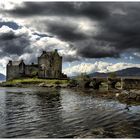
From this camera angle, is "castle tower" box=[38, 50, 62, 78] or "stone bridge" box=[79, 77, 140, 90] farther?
"castle tower" box=[38, 50, 62, 78]

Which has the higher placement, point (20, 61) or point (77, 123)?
Result: point (20, 61)

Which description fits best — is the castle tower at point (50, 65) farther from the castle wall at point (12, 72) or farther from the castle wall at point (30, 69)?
the castle wall at point (12, 72)

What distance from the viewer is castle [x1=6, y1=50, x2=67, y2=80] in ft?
540

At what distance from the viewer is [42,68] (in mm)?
167625

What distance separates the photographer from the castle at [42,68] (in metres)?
164

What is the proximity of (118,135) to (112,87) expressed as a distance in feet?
264

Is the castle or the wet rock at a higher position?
the castle

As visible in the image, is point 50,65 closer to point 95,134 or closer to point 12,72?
point 12,72

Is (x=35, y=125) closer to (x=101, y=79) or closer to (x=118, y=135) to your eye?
(x=118, y=135)

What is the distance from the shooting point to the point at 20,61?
569 ft

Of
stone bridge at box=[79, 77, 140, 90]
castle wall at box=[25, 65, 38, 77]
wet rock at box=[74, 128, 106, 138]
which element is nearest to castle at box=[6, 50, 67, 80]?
castle wall at box=[25, 65, 38, 77]

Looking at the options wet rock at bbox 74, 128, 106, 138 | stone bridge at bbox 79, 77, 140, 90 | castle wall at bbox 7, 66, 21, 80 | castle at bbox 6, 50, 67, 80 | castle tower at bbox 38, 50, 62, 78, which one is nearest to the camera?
wet rock at bbox 74, 128, 106, 138

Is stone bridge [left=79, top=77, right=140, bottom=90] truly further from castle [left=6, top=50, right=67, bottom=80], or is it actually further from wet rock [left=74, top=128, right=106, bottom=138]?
wet rock [left=74, top=128, right=106, bottom=138]

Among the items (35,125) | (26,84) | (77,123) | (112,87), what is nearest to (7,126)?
(35,125)
